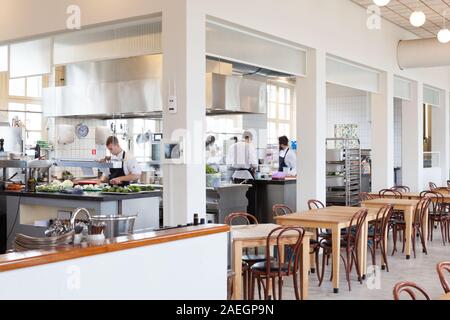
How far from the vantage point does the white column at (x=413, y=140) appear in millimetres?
12031

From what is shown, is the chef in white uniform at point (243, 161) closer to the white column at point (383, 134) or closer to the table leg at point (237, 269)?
the white column at point (383, 134)

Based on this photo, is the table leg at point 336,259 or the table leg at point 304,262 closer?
the table leg at point 304,262

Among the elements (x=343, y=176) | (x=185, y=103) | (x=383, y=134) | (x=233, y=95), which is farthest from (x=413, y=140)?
(x=185, y=103)

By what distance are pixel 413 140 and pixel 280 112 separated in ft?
13.4

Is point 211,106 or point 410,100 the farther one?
point 410,100

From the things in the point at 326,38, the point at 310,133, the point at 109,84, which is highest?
the point at 326,38

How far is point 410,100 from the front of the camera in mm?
12039

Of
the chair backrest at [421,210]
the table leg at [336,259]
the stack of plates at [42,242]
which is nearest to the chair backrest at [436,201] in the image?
the chair backrest at [421,210]

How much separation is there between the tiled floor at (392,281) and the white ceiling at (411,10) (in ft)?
12.8

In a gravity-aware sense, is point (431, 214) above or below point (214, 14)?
below

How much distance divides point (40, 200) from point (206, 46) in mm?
2562

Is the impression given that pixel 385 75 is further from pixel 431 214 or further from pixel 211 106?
pixel 211 106
